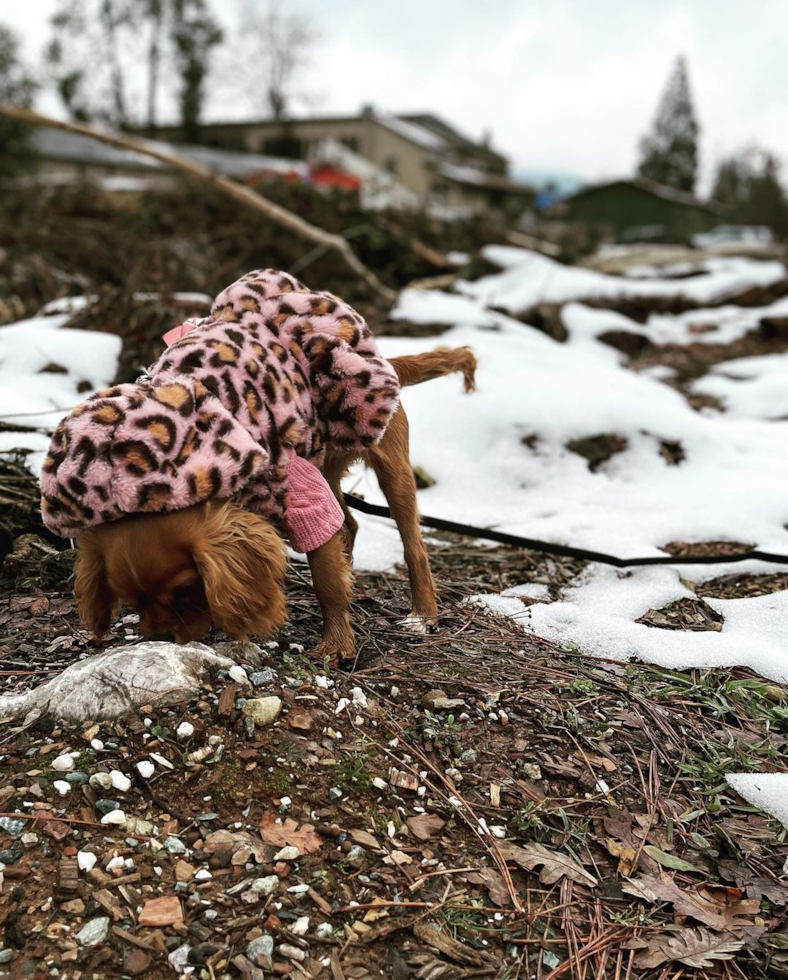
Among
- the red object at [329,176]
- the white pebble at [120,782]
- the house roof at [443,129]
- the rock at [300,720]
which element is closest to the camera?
the white pebble at [120,782]

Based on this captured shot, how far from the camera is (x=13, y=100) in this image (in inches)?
1111

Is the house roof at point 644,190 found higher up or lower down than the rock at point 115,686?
lower down

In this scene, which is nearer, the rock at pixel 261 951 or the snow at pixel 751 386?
the rock at pixel 261 951

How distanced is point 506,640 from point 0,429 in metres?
2.57

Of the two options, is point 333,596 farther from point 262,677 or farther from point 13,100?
point 13,100

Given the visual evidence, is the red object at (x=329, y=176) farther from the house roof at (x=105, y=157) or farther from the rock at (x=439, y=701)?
the house roof at (x=105, y=157)

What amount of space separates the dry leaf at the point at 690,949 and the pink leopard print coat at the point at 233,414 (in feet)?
4.98

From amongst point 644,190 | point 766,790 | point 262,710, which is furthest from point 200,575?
point 644,190

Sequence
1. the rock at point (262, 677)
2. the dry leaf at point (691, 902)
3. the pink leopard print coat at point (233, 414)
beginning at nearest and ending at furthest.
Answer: the dry leaf at point (691, 902), the pink leopard print coat at point (233, 414), the rock at point (262, 677)

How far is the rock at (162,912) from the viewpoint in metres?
1.72

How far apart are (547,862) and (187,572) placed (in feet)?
3.98

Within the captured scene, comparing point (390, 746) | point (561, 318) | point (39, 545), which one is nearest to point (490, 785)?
point (390, 746)

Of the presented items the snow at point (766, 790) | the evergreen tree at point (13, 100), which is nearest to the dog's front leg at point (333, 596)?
the snow at point (766, 790)

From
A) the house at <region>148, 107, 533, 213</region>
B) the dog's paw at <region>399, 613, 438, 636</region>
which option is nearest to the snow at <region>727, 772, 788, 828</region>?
the dog's paw at <region>399, 613, 438, 636</region>
